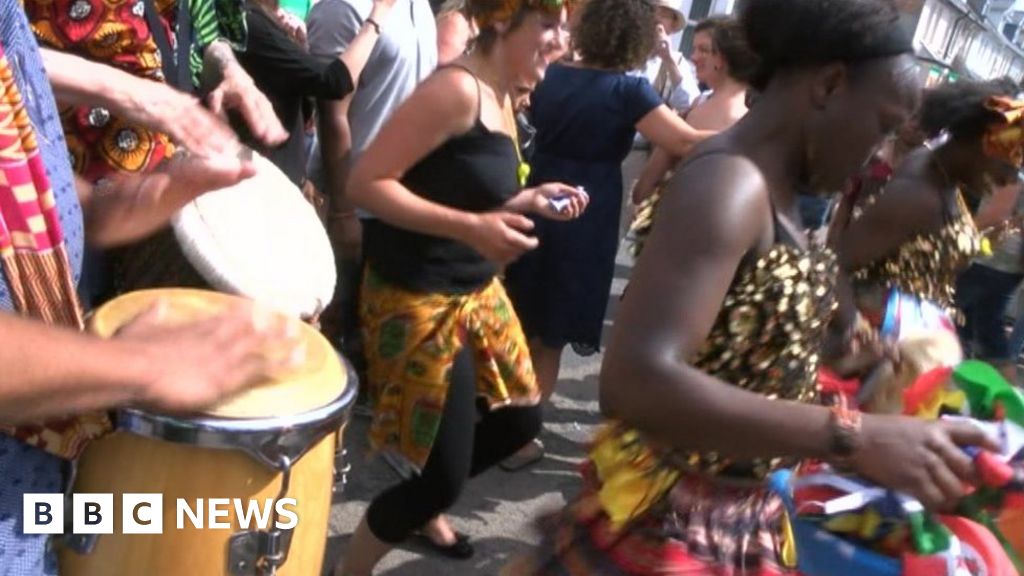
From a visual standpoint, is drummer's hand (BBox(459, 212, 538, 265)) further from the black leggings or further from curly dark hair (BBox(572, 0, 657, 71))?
curly dark hair (BBox(572, 0, 657, 71))

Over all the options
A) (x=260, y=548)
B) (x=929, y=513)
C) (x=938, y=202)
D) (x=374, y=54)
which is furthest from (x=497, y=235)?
(x=374, y=54)

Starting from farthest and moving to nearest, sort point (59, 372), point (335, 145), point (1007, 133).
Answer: point (335, 145)
point (1007, 133)
point (59, 372)

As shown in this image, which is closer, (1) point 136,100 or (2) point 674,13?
(1) point 136,100

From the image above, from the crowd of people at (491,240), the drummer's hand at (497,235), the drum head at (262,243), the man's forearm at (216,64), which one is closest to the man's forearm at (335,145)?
the crowd of people at (491,240)

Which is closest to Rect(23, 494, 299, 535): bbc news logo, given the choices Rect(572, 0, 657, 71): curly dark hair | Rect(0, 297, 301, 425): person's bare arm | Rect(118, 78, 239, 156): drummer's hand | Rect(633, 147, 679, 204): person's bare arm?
Rect(0, 297, 301, 425): person's bare arm

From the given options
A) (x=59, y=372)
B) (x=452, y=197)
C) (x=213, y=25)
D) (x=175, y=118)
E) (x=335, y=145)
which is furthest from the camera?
(x=335, y=145)

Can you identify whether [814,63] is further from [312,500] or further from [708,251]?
[312,500]

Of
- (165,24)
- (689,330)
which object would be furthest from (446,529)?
(689,330)

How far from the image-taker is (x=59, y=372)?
0.96 m

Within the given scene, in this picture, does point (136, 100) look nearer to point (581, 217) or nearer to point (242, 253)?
point (242, 253)

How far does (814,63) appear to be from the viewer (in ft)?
5.07

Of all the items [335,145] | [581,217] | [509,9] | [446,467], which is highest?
[509,9]

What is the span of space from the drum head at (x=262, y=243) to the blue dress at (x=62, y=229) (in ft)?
1.47

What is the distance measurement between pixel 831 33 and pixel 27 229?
110cm
